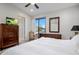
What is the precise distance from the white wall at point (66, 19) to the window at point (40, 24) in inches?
1.6

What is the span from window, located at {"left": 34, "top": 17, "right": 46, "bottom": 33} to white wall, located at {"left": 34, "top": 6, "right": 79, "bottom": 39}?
0.04m

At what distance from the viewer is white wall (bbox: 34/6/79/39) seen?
1.14 meters

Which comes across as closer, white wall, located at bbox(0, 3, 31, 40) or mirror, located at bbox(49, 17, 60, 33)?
white wall, located at bbox(0, 3, 31, 40)

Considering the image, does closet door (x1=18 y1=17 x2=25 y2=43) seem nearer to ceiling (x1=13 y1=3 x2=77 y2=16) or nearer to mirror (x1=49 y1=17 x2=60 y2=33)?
ceiling (x1=13 y1=3 x2=77 y2=16)

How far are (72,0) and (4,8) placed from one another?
0.73 metres

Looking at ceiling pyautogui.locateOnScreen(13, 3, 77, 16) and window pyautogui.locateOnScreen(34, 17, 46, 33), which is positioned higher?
ceiling pyautogui.locateOnScreen(13, 3, 77, 16)

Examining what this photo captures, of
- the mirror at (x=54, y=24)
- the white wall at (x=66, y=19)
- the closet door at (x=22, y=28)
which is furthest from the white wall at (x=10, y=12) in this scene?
the mirror at (x=54, y=24)

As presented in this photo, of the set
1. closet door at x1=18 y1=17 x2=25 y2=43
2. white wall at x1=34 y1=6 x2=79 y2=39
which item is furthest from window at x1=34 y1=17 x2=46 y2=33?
closet door at x1=18 y1=17 x2=25 y2=43

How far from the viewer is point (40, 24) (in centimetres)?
125

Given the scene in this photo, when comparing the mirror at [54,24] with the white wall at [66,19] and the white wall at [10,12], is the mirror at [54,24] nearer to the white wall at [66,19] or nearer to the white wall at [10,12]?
the white wall at [66,19]

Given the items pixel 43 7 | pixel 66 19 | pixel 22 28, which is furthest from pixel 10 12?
pixel 66 19

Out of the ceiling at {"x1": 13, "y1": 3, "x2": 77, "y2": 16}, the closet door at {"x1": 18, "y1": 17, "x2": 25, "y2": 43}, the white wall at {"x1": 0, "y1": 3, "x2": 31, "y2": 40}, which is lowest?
the closet door at {"x1": 18, "y1": 17, "x2": 25, "y2": 43}

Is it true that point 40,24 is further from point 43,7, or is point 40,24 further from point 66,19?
point 66,19

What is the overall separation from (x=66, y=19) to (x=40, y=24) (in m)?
0.35
